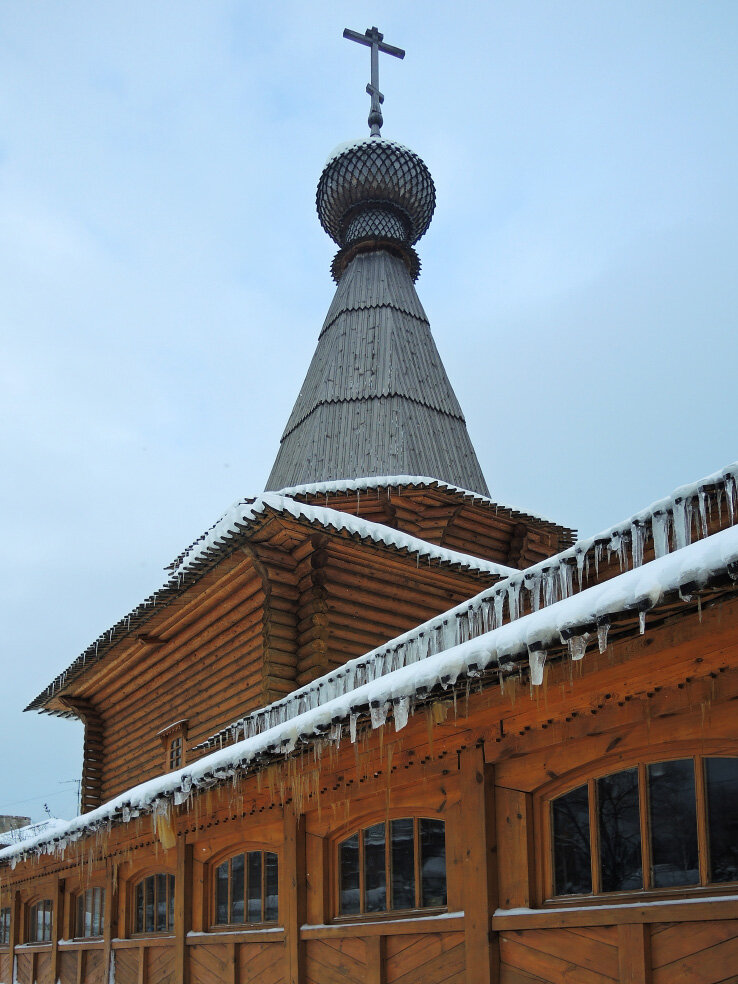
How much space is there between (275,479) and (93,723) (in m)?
5.46

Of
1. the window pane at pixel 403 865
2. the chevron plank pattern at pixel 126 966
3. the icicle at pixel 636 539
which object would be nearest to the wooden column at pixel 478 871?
the window pane at pixel 403 865

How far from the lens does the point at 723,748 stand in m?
4.93

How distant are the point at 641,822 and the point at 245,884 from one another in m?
4.97

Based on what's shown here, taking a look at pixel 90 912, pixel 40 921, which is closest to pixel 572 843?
pixel 90 912

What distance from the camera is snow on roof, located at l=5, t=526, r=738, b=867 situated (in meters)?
4.04

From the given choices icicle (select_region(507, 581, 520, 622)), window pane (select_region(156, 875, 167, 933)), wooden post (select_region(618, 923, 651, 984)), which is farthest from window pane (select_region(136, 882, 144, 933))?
wooden post (select_region(618, 923, 651, 984))

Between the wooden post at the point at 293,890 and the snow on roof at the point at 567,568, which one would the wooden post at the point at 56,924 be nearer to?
the wooden post at the point at 293,890

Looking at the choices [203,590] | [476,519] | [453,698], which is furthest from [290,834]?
[476,519]

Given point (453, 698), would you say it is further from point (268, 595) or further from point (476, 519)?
point (476, 519)

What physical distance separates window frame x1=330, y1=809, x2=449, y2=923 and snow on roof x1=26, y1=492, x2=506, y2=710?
4227mm

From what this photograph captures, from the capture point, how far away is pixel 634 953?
16.6ft

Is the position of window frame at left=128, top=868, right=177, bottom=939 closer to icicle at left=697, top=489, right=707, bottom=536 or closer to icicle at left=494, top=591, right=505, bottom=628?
icicle at left=494, top=591, right=505, bottom=628

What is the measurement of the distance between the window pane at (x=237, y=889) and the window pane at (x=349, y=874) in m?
1.77

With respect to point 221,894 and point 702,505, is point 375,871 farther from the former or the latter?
point 702,505
